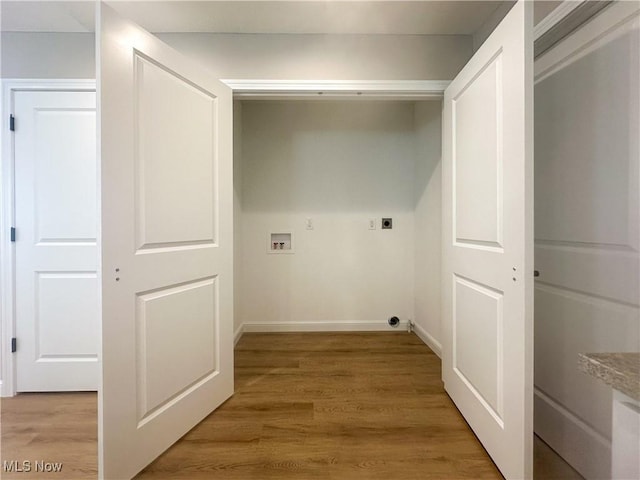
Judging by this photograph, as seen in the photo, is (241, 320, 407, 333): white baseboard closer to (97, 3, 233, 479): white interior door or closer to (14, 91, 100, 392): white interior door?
(97, 3, 233, 479): white interior door

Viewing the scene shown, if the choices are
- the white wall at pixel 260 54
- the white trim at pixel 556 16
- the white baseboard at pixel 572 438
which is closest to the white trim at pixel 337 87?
the white wall at pixel 260 54

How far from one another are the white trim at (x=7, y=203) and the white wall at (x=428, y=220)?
2622 mm


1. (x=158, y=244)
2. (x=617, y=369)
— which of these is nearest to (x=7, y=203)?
(x=158, y=244)

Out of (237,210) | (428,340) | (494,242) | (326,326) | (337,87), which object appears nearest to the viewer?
(494,242)

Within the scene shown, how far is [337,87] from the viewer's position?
6.16ft

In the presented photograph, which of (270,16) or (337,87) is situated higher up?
(270,16)

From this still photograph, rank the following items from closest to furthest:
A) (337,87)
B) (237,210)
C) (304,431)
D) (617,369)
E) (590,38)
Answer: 1. (617,369)
2. (590,38)
3. (304,431)
4. (337,87)
5. (237,210)

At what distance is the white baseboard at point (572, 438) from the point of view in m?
1.13

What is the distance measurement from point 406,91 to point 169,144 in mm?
1493

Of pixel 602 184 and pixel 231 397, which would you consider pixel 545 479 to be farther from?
pixel 231 397

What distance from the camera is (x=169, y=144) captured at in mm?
1436

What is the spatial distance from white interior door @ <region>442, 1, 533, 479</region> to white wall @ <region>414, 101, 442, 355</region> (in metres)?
0.72

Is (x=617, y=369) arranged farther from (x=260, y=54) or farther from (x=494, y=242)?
(x=260, y=54)

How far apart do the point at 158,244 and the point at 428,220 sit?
2225mm
